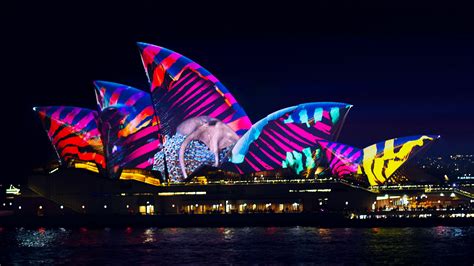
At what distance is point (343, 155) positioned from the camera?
80250 mm

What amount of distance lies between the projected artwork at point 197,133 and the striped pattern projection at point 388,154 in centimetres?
7

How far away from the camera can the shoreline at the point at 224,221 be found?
74938 millimetres

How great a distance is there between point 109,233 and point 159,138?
11.8 meters

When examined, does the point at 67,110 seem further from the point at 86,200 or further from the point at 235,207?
the point at 235,207

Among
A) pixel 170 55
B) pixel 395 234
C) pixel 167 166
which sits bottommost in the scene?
pixel 395 234

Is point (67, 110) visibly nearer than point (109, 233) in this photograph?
No

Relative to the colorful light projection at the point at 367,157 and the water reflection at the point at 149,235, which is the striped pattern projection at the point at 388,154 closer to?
the colorful light projection at the point at 367,157

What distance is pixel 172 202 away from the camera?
277 feet

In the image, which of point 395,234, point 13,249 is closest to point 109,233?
point 13,249

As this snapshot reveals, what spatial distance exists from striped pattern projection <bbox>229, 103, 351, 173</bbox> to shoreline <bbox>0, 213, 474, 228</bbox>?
486 cm

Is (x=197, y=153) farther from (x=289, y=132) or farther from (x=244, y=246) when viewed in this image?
(x=244, y=246)

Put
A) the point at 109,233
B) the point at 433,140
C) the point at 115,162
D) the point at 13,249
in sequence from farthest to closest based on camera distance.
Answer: the point at 115,162
the point at 433,140
the point at 109,233
the point at 13,249

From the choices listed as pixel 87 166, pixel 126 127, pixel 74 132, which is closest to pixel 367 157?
pixel 126 127

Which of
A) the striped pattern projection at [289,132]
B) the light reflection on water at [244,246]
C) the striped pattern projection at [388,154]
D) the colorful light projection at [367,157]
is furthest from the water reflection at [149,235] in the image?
the striped pattern projection at [388,154]
